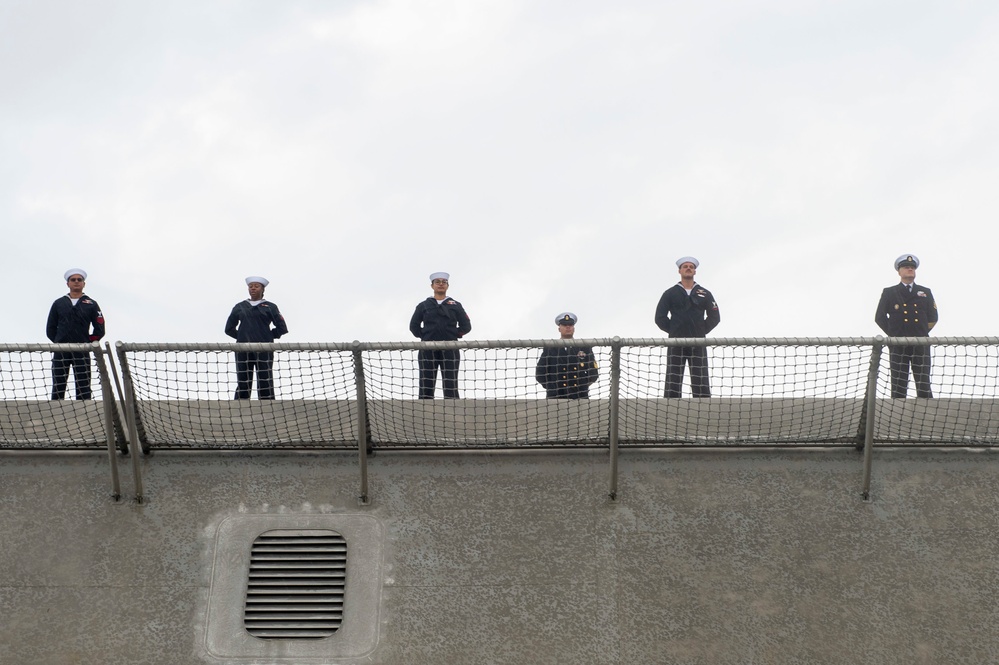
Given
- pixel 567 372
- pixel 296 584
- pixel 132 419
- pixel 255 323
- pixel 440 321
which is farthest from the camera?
pixel 440 321

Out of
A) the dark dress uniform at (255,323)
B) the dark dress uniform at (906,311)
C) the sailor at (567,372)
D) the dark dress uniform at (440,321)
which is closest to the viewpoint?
the sailor at (567,372)

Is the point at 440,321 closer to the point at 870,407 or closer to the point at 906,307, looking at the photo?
the point at 870,407

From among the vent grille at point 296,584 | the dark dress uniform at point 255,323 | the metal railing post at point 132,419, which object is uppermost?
the dark dress uniform at point 255,323

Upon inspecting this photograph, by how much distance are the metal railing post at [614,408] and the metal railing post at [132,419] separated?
10.8 feet

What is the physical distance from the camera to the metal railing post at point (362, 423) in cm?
966

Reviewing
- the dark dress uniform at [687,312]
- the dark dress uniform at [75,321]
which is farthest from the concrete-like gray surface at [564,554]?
the dark dress uniform at [687,312]

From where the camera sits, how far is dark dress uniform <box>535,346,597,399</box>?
10.2 m

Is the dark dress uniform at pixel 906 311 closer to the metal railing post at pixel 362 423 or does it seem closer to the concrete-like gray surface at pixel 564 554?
the concrete-like gray surface at pixel 564 554

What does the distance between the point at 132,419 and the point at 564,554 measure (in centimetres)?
316

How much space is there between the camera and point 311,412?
10.4 m

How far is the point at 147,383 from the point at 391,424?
5.76ft

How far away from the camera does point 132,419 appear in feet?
32.3

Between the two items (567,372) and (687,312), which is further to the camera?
(687,312)

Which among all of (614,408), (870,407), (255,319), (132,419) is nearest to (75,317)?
(255,319)
